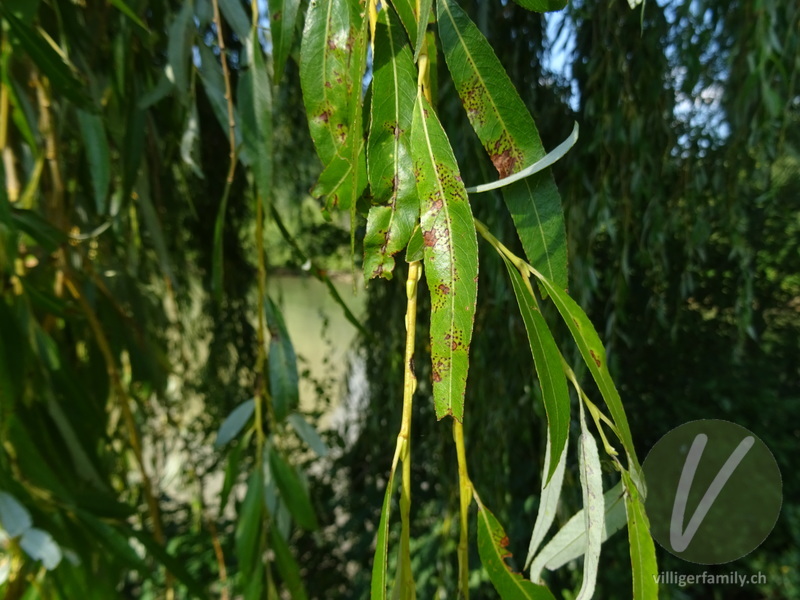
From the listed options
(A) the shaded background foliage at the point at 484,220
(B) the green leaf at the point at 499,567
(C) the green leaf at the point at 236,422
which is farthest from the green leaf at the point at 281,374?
(B) the green leaf at the point at 499,567

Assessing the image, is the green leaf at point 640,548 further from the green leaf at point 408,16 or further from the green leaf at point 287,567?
the green leaf at point 287,567

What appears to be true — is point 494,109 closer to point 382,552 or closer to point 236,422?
point 382,552

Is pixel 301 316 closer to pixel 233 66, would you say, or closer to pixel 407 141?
pixel 233 66

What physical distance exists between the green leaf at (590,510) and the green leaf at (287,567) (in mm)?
343

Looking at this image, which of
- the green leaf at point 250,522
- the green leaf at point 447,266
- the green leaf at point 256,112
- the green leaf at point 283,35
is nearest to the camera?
the green leaf at point 447,266

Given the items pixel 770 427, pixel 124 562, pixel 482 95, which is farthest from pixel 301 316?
pixel 482 95

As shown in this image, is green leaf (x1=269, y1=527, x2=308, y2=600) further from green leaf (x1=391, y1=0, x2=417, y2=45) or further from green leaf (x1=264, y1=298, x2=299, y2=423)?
green leaf (x1=391, y1=0, x2=417, y2=45)

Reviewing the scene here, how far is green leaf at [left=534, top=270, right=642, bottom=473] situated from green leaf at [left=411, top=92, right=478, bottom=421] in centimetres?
5

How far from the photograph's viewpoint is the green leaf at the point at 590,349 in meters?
0.26

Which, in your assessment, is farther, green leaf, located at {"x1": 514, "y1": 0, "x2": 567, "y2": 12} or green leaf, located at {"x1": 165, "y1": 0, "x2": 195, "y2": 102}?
green leaf, located at {"x1": 165, "y1": 0, "x2": 195, "y2": 102}

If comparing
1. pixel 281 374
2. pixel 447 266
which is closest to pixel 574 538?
pixel 447 266

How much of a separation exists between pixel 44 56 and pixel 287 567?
45cm

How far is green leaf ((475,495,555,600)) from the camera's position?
11.6 inches

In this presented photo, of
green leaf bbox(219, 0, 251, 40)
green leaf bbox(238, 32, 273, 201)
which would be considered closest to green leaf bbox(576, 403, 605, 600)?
green leaf bbox(238, 32, 273, 201)
